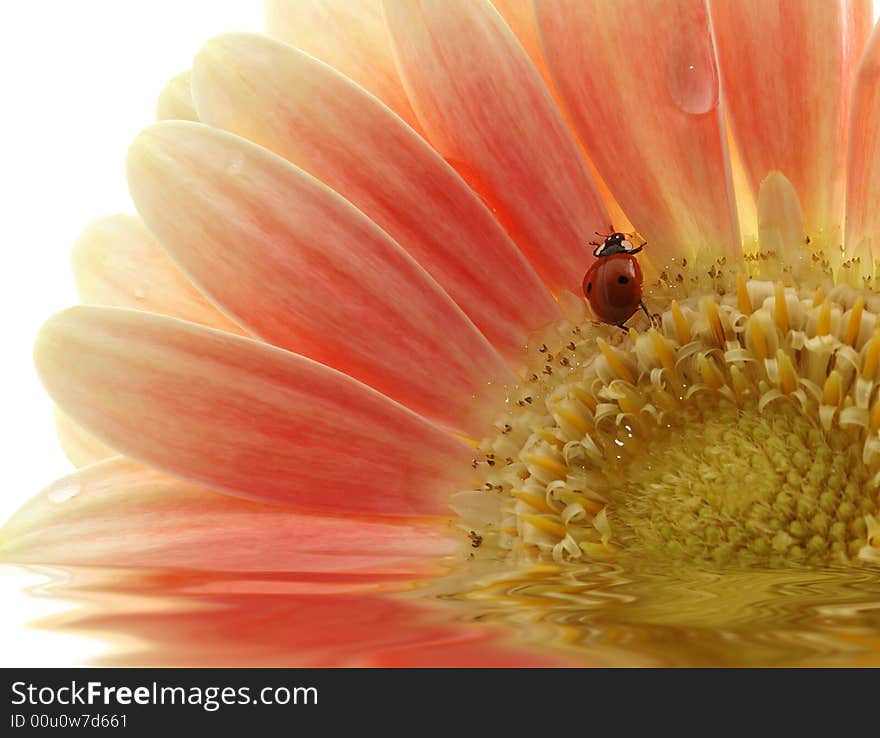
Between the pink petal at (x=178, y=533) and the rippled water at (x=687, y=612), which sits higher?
the pink petal at (x=178, y=533)

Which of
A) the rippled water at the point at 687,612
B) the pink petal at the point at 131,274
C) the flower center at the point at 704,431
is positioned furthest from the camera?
the pink petal at the point at 131,274

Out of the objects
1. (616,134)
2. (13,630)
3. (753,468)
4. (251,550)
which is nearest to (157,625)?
(13,630)

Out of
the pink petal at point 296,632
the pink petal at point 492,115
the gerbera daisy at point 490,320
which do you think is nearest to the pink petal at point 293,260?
the gerbera daisy at point 490,320

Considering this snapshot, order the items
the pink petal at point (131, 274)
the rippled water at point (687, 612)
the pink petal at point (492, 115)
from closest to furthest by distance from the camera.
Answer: the rippled water at point (687, 612)
the pink petal at point (492, 115)
the pink petal at point (131, 274)

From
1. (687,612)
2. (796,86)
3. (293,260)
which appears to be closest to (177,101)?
(293,260)

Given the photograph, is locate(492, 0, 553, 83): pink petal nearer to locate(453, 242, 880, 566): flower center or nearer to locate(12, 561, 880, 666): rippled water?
locate(453, 242, 880, 566): flower center

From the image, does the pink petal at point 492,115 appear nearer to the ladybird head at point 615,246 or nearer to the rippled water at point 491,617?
the ladybird head at point 615,246

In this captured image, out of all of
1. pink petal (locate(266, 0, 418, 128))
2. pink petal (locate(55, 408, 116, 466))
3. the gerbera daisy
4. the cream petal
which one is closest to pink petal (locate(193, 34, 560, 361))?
the gerbera daisy
